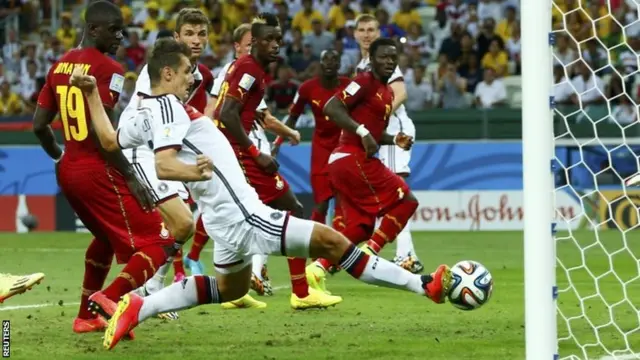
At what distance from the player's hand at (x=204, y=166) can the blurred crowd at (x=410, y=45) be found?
544 inches

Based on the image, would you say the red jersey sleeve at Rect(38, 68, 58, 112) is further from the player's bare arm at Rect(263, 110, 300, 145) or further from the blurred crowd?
the blurred crowd

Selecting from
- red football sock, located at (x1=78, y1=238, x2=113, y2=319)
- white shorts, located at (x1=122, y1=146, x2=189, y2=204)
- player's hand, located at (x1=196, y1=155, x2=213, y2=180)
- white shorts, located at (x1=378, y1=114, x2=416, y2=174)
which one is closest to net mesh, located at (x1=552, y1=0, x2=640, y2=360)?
white shorts, located at (x1=378, y1=114, x2=416, y2=174)

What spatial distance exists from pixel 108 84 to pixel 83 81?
612mm

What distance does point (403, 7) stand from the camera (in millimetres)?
24938

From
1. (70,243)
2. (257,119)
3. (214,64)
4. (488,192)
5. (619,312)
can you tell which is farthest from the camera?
(214,64)

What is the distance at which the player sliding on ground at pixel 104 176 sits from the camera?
8156 millimetres

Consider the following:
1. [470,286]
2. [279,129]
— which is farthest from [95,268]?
[279,129]

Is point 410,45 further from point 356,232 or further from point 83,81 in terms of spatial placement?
point 83,81

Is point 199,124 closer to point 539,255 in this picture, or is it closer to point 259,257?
point 539,255

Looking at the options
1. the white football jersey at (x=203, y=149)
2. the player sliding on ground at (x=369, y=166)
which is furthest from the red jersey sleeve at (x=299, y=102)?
the white football jersey at (x=203, y=149)

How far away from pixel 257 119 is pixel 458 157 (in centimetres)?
977

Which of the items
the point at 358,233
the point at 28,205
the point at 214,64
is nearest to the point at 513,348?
the point at 358,233

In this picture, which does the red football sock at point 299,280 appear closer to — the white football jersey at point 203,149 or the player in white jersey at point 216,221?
the player in white jersey at point 216,221

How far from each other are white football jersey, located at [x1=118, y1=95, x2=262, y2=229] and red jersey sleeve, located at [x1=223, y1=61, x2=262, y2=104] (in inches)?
95.5
